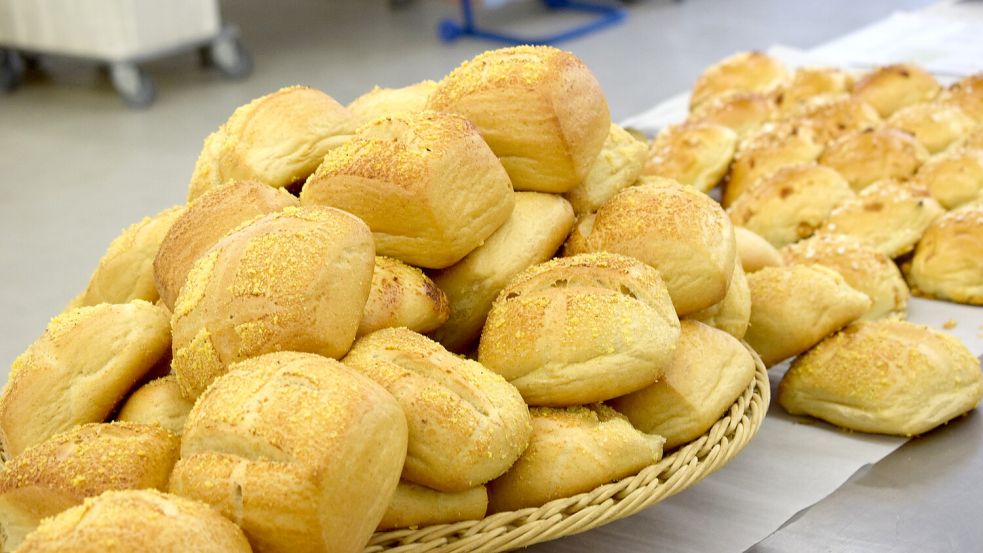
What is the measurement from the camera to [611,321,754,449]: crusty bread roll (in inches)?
56.0

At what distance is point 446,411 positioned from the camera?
1210mm

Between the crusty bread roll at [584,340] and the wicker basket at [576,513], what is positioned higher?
the crusty bread roll at [584,340]

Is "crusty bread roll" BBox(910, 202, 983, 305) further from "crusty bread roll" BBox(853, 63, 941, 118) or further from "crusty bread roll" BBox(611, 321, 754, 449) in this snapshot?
"crusty bread roll" BBox(611, 321, 754, 449)

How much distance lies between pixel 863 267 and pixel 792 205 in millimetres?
300

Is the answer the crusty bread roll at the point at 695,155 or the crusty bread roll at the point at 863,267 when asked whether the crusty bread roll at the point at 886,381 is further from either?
the crusty bread roll at the point at 695,155

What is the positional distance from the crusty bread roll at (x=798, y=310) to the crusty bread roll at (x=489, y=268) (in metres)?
0.41

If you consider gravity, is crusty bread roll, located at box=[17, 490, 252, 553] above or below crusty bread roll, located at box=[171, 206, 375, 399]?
below

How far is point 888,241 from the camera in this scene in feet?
7.05

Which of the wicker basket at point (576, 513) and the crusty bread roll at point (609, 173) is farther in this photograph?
the crusty bread roll at point (609, 173)

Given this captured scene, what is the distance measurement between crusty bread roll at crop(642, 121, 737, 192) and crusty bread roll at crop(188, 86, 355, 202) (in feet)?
3.22

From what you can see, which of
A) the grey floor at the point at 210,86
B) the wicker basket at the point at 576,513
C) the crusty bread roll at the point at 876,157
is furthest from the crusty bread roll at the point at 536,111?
Answer: the grey floor at the point at 210,86

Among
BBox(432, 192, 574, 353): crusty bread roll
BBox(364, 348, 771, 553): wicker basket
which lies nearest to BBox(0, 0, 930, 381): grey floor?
BBox(432, 192, 574, 353): crusty bread roll

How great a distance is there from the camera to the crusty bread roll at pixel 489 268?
1.52 metres

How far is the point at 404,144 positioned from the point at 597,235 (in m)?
0.31
